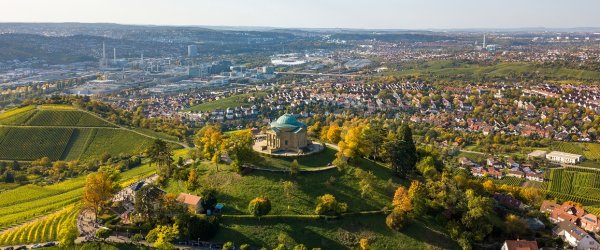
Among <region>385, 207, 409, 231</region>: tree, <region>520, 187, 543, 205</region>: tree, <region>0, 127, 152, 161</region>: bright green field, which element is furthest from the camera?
<region>0, 127, 152, 161</region>: bright green field

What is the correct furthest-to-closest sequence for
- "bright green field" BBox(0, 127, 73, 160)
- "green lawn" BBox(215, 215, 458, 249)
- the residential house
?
"bright green field" BBox(0, 127, 73, 160) < the residential house < "green lawn" BBox(215, 215, 458, 249)

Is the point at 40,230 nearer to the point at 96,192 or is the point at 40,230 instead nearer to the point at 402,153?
the point at 96,192

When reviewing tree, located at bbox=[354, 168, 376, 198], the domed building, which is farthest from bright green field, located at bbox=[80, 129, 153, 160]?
tree, located at bbox=[354, 168, 376, 198]

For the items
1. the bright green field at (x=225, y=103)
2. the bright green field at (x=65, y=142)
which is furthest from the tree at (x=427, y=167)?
the bright green field at (x=225, y=103)

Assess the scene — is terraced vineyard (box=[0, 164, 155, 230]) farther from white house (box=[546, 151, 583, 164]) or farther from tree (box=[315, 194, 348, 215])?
white house (box=[546, 151, 583, 164])

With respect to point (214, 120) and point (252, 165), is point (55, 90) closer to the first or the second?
point (214, 120)

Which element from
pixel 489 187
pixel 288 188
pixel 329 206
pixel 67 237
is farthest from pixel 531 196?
pixel 67 237
